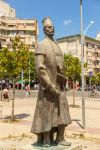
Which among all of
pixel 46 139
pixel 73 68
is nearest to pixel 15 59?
pixel 73 68

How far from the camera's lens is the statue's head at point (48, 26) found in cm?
839

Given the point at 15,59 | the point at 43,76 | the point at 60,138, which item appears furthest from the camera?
the point at 15,59

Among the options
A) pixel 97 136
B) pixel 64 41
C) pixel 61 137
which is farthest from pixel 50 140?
pixel 64 41

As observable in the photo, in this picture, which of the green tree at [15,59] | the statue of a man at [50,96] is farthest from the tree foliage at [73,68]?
the statue of a man at [50,96]

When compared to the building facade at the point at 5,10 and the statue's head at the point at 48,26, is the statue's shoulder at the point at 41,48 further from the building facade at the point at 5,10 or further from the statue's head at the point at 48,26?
the building facade at the point at 5,10

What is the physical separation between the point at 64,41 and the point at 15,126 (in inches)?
3664

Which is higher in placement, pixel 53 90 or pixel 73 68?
pixel 73 68

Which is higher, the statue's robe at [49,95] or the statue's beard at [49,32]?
the statue's beard at [49,32]

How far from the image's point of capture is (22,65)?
19.2m

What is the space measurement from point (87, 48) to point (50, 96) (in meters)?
99.7

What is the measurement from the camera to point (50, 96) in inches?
322

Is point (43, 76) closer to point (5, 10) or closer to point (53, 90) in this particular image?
point (53, 90)

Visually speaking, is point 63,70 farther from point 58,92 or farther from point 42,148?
point 42,148

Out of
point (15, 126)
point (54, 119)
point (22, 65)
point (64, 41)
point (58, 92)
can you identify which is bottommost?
point (15, 126)
